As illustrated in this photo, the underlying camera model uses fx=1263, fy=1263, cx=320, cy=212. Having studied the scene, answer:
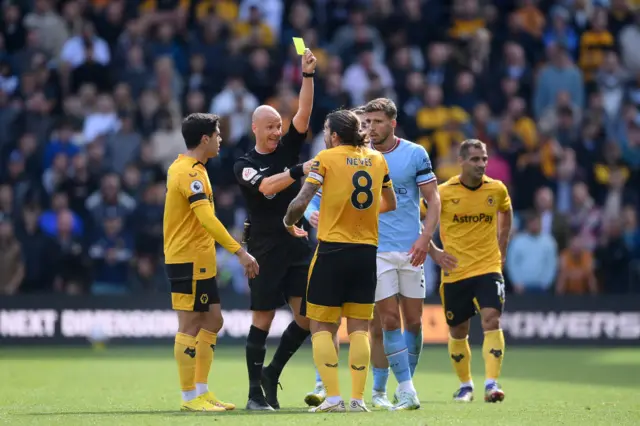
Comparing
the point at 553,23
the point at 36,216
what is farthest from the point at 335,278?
the point at 553,23

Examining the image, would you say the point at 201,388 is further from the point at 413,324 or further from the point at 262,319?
the point at 413,324

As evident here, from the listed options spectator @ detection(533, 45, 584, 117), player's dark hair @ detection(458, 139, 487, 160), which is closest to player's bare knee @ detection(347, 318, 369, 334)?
player's dark hair @ detection(458, 139, 487, 160)

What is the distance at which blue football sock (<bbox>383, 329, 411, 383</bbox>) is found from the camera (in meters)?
10.5

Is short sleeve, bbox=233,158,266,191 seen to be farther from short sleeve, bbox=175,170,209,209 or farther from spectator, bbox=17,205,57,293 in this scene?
spectator, bbox=17,205,57,293

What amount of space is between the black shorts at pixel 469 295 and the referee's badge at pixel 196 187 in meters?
2.97

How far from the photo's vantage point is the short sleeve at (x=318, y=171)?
9703 mm

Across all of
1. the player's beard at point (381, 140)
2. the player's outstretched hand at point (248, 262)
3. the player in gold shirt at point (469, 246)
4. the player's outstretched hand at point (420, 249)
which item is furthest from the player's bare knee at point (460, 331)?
the player's outstretched hand at point (248, 262)

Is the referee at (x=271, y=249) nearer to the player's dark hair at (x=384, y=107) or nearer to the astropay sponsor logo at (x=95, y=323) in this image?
the player's dark hair at (x=384, y=107)

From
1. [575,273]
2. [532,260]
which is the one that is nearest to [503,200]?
[532,260]

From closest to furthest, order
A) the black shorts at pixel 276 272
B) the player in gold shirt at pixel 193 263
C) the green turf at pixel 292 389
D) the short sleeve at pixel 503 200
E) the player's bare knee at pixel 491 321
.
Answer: the green turf at pixel 292 389 < the player in gold shirt at pixel 193 263 < the black shorts at pixel 276 272 < the player's bare knee at pixel 491 321 < the short sleeve at pixel 503 200

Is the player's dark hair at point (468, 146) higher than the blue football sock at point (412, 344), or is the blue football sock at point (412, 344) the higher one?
the player's dark hair at point (468, 146)

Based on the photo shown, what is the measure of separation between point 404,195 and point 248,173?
1.49 metres

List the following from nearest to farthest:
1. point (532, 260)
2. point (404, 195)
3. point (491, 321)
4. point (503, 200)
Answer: point (404, 195)
point (491, 321)
point (503, 200)
point (532, 260)

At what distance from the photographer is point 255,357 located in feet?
35.4
